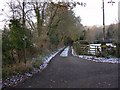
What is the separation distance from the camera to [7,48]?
15570 millimetres

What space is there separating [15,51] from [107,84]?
7992mm

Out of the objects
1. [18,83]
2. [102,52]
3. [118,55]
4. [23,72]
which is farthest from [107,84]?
[102,52]

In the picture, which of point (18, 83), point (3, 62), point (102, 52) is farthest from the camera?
point (102, 52)

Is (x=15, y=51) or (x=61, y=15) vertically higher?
(x=61, y=15)

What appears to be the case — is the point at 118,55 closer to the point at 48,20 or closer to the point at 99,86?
the point at 99,86

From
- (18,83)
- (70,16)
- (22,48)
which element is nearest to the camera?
(18,83)

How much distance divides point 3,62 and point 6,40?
1.43 m

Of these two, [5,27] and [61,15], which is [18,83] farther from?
[61,15]

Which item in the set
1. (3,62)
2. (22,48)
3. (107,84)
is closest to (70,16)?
(22,48)

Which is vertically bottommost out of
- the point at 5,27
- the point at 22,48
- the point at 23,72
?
the point at 23,72

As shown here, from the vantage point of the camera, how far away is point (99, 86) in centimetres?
1055

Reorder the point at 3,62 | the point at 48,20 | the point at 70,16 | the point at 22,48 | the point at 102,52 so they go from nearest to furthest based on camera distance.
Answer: the point at 3,62, the point at 22,48, the point at 102,52, the point at 48,20, the point at 70,16

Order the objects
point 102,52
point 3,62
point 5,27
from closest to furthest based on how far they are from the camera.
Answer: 1. point 3,62
2. point 5,27
3. point 102,52

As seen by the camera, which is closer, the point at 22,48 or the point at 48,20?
Result: the point at 22,48
